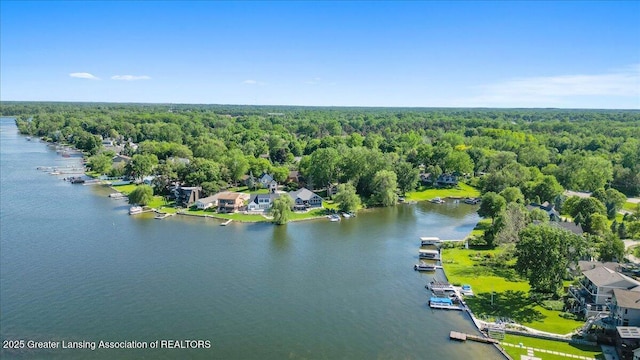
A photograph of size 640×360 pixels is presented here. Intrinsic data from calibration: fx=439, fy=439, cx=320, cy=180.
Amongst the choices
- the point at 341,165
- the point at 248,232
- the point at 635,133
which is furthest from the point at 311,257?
the point at 635,133

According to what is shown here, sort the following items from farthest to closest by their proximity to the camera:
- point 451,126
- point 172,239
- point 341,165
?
point 451,126
point 341,165
point 172,239

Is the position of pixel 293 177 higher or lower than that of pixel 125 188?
higher

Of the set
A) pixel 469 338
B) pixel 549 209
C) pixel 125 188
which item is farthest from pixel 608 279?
pixel 125 188

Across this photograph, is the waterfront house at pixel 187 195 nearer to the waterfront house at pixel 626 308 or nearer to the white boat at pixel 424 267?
the white boat at pixel 424 267

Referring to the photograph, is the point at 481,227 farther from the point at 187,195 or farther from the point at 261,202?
the point at 187,195

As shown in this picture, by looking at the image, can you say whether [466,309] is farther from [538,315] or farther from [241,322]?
[241,322]

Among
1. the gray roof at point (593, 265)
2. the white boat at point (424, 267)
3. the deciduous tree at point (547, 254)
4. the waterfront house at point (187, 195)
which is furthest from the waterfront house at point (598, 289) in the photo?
the waterfront house at point (187, 195)

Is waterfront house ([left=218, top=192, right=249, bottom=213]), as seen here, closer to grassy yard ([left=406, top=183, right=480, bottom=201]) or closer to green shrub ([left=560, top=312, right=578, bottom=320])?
grassy yard ([left=406, top=183, right=480, bottom=201])
